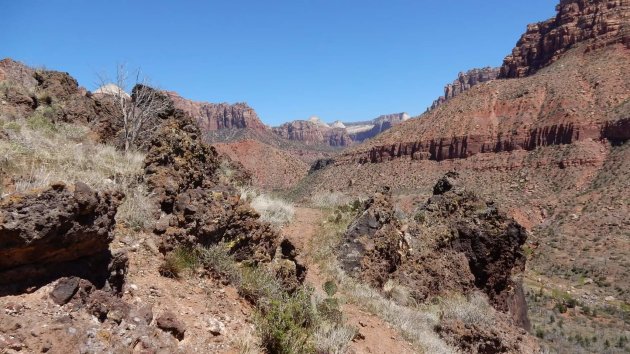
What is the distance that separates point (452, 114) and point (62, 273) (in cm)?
7744

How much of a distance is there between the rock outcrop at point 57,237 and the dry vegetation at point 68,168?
58 centimetres

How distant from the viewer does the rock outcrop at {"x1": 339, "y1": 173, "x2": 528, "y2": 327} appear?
1145 centimetres

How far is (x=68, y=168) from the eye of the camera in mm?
5914

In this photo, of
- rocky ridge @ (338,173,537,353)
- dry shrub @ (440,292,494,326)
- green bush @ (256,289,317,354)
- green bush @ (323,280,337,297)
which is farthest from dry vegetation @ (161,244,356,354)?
rocky ridge @ (338,173,537,353)

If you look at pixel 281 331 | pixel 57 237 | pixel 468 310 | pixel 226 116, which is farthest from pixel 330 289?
pixel 226 116

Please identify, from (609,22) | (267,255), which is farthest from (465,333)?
(609,22)

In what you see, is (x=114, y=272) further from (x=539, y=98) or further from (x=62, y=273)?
(x=539, y=98)

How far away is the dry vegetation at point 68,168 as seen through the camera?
4.73m

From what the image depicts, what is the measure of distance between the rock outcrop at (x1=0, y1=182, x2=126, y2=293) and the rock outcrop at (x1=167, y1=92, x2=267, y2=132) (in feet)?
574

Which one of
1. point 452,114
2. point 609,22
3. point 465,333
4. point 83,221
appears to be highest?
point 609,22

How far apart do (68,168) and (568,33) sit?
324ft

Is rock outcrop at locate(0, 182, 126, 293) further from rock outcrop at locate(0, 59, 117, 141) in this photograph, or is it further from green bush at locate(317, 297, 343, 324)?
rock outcrop at locate(0, 59, 117, 141)

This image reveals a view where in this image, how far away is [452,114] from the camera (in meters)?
75.4

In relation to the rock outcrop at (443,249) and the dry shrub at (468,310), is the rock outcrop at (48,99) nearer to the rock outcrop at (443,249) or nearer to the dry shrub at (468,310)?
the rock outcrop at (443,249)
